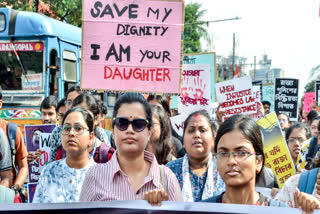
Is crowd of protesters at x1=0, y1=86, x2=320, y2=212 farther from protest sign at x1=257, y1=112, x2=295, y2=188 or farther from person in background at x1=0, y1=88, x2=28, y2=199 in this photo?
protest sign at x1=257, y1=112, x2=295, y2=188

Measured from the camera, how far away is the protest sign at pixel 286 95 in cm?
1168

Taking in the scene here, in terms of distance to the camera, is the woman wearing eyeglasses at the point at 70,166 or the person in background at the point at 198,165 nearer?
the woman wearing eyeglasses at the point at 70,166

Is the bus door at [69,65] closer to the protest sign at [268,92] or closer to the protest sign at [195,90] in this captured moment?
the protest sign at [195,90]

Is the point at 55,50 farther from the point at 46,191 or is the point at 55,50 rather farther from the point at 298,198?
the point at 298,198

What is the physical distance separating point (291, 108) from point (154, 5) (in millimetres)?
7864

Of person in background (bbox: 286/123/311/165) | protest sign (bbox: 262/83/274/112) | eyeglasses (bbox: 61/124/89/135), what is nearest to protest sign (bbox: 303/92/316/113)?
protest sign (bbox: 262/83/274/112)

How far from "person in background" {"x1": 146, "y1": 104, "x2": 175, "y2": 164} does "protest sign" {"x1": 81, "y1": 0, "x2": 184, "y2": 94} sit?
0.56m

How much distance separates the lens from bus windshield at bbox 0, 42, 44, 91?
9.32 metres

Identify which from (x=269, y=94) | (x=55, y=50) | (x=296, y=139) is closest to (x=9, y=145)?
(x=296, y=139)

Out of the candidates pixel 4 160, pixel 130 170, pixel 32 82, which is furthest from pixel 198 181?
pixel 32 82

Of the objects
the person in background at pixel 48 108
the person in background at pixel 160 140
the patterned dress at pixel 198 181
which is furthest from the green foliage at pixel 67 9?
the patterned dress at pixel 198 181

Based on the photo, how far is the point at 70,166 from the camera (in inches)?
140

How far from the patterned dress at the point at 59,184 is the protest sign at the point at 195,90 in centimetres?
278

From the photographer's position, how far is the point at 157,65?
14.2ft
